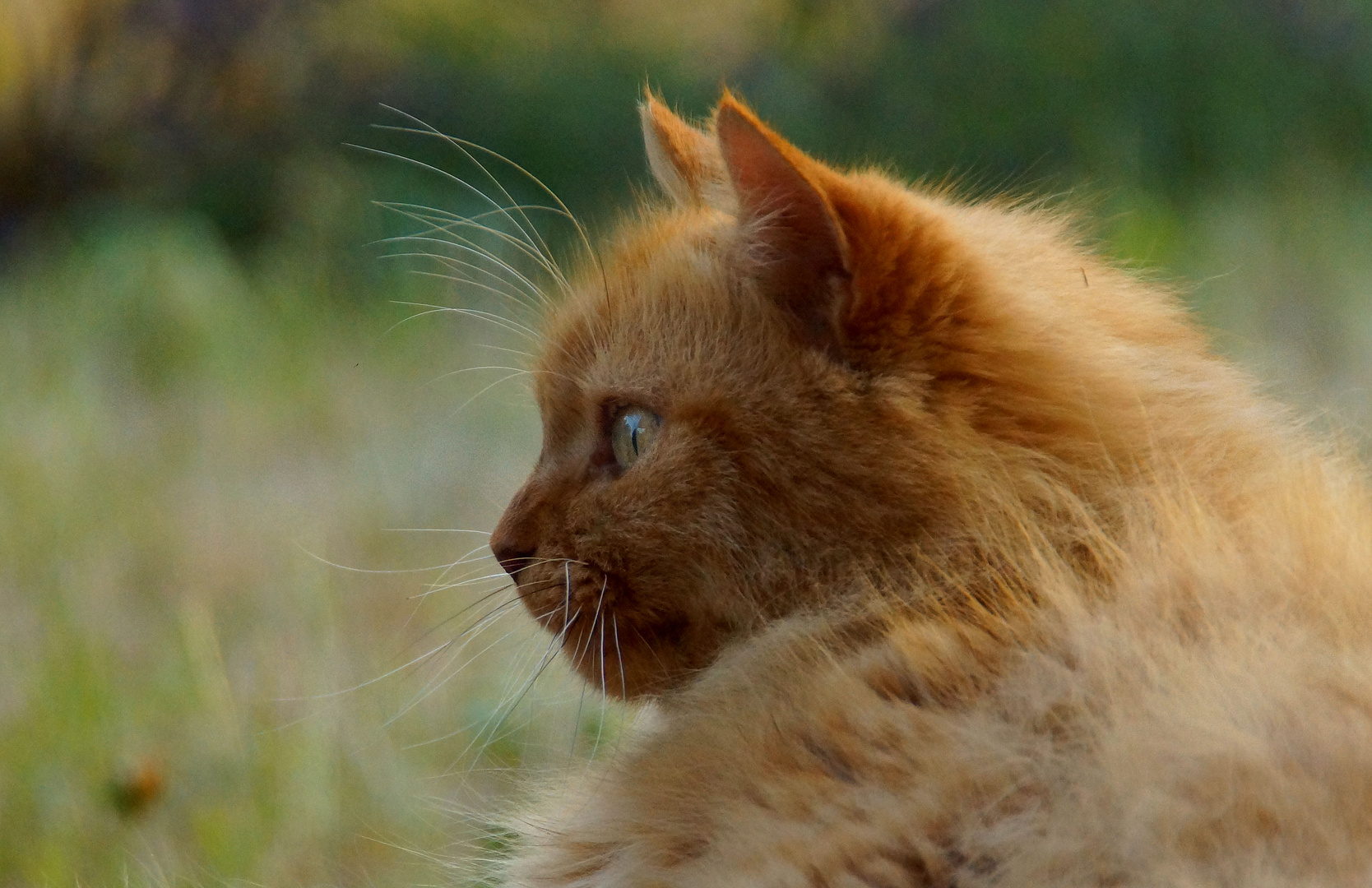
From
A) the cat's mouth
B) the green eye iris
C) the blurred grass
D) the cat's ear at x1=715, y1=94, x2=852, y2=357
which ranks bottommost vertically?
the blurred grass

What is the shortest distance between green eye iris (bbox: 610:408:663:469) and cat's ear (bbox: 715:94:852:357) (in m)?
0.18

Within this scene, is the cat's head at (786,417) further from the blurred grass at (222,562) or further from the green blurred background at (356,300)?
the blurred grass at (222,562)

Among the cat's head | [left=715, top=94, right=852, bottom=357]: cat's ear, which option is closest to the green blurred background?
the cat's head

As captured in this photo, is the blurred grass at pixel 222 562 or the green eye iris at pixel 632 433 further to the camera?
the blurred grass at pixel 222 562

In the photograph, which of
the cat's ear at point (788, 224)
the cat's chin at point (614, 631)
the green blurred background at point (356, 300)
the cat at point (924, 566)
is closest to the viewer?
the cat at point (924, 566)

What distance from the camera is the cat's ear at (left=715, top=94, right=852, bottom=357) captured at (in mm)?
1127

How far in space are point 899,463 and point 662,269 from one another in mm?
369

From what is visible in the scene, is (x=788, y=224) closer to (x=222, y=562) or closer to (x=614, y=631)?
(x=614, y=631)

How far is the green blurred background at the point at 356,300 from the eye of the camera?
1.90 m

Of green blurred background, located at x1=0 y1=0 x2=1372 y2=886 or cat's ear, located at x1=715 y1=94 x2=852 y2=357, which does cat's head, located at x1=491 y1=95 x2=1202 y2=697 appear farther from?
green blurred background, located at x1=0 y1=0 x2=1372 y2=886

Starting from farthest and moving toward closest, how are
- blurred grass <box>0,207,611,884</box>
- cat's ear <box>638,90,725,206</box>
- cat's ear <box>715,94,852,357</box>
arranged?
blurred grass <box>0,207,611,884</box> → cat's ear <box>638,90,725,206</box> → cat's ear <box>715,94,852,357</box>

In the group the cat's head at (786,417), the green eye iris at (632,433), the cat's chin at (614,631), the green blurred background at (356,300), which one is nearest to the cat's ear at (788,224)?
the cat's head at (786,417)

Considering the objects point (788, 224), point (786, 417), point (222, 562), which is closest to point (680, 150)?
point (788, 224)

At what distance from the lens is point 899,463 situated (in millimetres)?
1147
